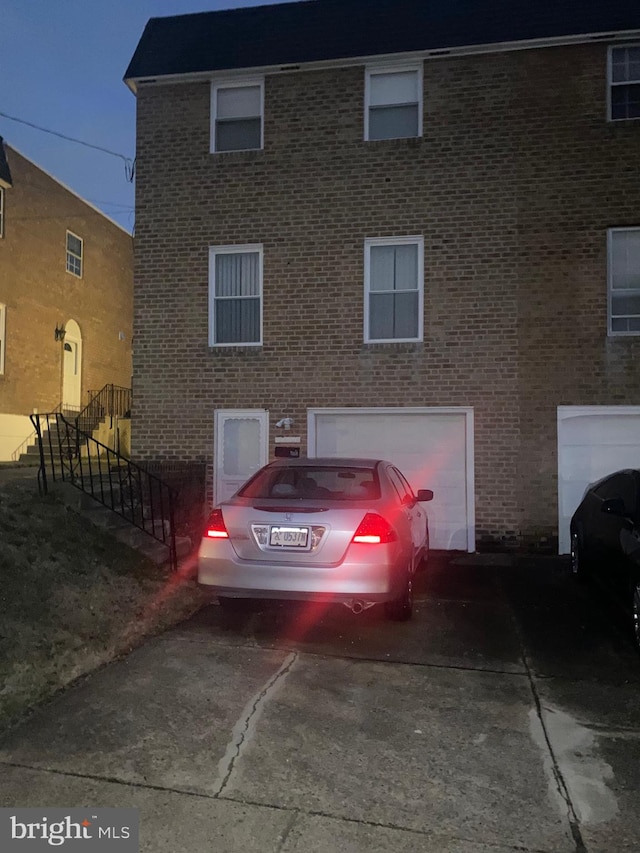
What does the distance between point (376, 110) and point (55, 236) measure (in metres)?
10.3

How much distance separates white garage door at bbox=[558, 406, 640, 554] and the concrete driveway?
13.2ft

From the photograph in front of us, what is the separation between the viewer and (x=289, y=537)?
17.7 ft

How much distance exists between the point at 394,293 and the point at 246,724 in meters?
7.60

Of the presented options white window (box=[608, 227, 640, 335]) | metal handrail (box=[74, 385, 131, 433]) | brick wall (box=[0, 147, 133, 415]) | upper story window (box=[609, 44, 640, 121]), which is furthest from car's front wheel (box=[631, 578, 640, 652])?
metal handrail (box=[74, 385, 131, 433])

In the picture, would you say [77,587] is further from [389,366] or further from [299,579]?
[389,366]

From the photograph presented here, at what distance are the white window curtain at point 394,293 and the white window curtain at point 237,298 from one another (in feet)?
5.97

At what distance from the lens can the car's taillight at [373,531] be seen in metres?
5.32

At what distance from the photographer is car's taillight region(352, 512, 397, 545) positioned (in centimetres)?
532

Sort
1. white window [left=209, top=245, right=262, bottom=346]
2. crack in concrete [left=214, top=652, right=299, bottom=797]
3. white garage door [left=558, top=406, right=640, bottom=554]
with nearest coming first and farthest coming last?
crack in concrete [left=214, top=652, right=299, bottom=797]
white garage door [left=558, top=406, right=640, bottom=554]
white window [left=209, top=245, right=262, bottom=346]

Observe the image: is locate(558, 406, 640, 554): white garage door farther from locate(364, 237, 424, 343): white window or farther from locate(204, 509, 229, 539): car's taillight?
locate(204, 509, 229, 539): car's taillight

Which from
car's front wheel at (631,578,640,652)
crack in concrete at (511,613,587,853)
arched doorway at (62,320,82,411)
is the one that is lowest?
crack in concrete at (511,613,587,853)

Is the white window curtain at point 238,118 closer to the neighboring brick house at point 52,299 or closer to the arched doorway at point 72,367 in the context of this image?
the neighboring brick house at point 52,299

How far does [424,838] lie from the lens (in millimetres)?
2867

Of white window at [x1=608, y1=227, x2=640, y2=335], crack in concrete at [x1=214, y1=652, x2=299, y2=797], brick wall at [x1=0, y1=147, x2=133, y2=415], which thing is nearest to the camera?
crack in concrete at [x1=214, y1=652, x2=299, y2=797]
